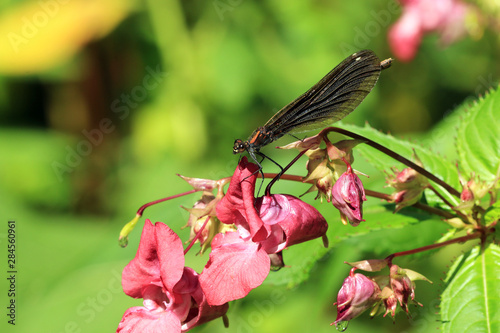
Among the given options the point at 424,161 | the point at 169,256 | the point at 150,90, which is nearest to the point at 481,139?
the point at 424,161

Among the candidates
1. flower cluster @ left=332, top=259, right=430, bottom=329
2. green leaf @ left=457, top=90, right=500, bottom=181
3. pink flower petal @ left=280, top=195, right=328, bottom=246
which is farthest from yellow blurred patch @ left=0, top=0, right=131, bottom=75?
flower cluster @ left=332, top=259, right=430, bottom=329

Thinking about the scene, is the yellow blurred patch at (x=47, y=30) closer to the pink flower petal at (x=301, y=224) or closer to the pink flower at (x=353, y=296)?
the pink flower petal at (x=301, y=224)

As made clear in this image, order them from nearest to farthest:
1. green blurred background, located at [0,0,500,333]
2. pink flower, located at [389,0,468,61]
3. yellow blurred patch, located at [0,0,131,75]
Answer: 1. pink flower, located at [389,0,468,61]
2. green blurred background, located at [0,0,500,333]
3. yellow blurred patch, located at [0,0,131,75]

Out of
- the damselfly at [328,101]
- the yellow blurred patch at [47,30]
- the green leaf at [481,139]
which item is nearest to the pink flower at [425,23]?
the green leaf at [481,139]

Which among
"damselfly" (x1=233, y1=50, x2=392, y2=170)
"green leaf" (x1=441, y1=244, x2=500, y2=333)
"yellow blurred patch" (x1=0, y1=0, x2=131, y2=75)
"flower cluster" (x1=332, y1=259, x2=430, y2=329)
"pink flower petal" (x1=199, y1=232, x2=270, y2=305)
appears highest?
"yellow blurred patch" (x1=0, y1=0, x2=131, y2=75)

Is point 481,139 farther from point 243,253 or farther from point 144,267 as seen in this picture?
point 144,267

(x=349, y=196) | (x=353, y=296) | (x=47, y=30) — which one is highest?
(x=47, y=30)

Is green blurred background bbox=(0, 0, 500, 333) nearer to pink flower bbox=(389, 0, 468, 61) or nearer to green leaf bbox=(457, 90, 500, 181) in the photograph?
pink flower bbox=(389, 0, 468, 61)
